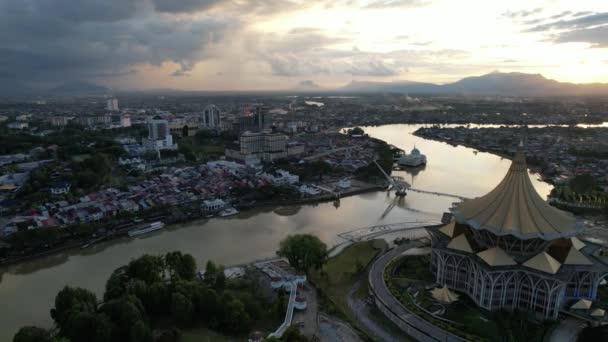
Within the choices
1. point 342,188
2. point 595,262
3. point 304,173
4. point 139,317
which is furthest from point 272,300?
point 304,173

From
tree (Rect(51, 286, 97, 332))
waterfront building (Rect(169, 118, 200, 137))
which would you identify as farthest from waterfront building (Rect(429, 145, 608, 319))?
waterfront building (Rect(169, 118, 200, 137))

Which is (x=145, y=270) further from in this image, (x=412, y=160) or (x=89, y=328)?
(x=412, y=160)

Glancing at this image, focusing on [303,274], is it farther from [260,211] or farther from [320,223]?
[260,211]

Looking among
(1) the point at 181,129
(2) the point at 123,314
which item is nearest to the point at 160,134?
(1) the point at 181,129

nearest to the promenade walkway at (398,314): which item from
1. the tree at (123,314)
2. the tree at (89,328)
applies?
the tree at (123,314)

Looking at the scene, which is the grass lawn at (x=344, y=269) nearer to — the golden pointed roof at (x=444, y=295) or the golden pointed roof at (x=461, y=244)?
the golden pointed roof at (x=444, y=295)
